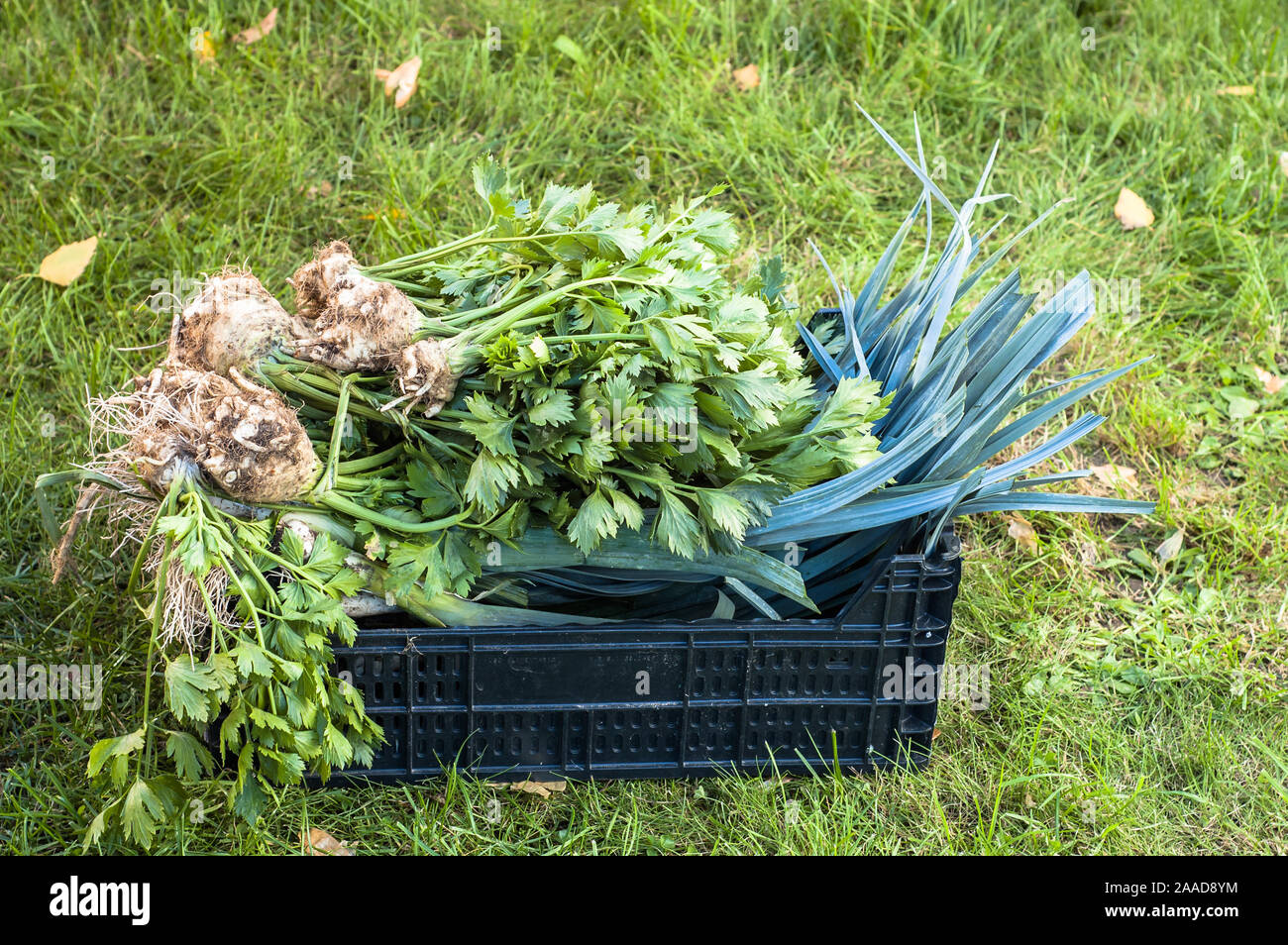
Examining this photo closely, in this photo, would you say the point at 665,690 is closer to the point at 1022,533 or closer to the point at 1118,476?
the point at 1022,533

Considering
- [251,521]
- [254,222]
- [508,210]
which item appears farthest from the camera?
[254,222]

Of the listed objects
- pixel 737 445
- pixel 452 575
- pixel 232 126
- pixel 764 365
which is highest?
pixel 232 126

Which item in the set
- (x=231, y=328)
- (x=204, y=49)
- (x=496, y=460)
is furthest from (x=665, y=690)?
(x=204, y=49)

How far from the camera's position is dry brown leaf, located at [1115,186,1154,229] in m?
3.61

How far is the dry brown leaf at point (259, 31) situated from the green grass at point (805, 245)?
4 centimetres

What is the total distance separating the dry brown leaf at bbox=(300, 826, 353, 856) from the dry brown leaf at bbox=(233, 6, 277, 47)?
2619mm

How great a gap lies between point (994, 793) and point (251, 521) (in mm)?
1462

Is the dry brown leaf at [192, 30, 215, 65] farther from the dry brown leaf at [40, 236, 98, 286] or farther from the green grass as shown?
the dry brown leaf at [40, 236, 98, 286]

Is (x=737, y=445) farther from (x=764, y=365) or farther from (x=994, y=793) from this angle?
(x=994, y=793)

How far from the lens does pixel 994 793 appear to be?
2340 millimetres

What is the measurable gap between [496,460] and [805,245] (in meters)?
1.84

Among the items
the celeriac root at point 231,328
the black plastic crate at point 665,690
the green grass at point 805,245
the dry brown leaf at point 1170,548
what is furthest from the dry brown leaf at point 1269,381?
the celeriac root at point 231,328

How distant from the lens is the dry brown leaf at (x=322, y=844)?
2.19m
